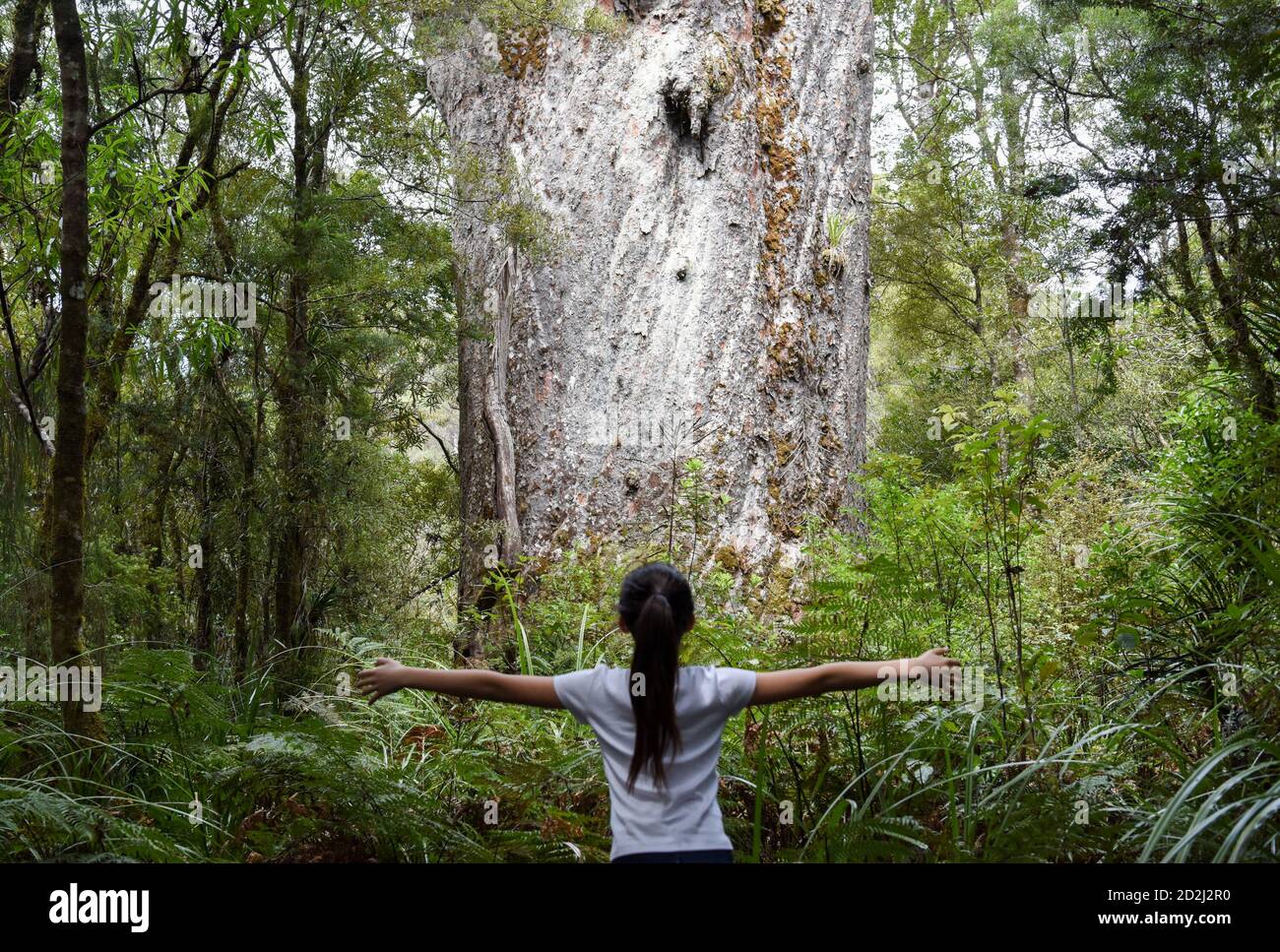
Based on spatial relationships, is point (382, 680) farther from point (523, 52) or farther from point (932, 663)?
point (523, 52)

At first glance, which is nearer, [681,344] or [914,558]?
[914,558]

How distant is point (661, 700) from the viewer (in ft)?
8.13

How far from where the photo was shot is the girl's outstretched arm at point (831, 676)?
256 centimetres

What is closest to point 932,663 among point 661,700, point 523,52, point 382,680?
point 661,700

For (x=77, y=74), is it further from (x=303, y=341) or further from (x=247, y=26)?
(x=303, y=341)

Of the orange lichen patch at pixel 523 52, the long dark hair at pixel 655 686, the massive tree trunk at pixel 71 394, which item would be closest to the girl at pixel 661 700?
the long dark hair at pixel 655 686

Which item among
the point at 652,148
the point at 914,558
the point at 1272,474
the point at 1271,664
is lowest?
the point at 1271,664

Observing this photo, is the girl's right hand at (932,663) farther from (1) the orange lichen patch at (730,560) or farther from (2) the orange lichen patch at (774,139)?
(2) the orange lichen patch at (774,139)

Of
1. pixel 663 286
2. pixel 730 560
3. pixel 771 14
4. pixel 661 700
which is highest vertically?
pixel 771 14

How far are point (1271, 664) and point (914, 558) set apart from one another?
1423mm

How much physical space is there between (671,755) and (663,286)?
17.5 ft

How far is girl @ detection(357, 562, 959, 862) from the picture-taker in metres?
2.46

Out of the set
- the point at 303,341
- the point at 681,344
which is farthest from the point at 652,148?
the point at 303,341

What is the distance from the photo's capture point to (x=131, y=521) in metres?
9.77
